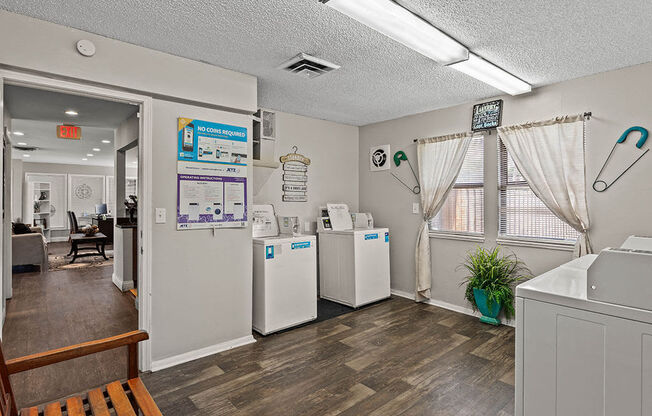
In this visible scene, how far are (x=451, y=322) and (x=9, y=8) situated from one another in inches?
169

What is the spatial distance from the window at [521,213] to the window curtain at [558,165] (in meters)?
0.15

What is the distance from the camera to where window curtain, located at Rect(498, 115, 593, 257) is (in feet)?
10.2

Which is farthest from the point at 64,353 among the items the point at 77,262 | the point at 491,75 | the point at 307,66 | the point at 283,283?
the point at 77,262

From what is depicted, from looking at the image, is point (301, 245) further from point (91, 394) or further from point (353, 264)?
point (91, 394)

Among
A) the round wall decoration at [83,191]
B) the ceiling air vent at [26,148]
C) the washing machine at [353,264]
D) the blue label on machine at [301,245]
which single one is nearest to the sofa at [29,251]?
the ceiling air vent at [26,148]

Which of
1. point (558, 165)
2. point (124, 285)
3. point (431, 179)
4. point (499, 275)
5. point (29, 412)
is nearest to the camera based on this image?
point (29, 412)

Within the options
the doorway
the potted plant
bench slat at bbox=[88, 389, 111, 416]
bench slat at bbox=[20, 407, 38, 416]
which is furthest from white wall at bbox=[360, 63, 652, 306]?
bench slat at bbox=[20, 407, 38, 416]

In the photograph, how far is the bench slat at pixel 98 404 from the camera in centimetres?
145

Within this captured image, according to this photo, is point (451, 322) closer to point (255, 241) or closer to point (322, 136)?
point (255, 241)

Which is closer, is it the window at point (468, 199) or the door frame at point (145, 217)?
the door frame at point (145, 217)

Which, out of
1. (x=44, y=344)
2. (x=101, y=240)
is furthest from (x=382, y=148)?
(x=101, y=240)

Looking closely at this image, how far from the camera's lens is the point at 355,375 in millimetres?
2594

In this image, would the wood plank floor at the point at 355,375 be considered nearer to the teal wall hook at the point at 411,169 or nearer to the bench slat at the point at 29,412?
the bench slat at the point at 29,412

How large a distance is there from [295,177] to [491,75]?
2.48 metres
